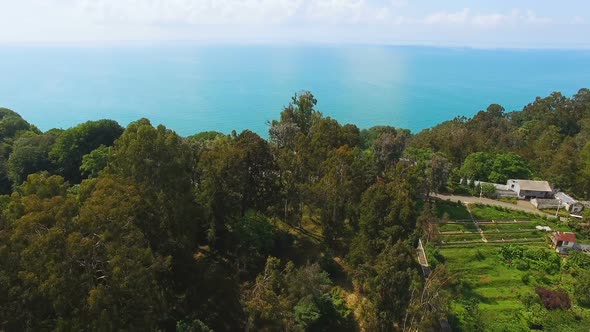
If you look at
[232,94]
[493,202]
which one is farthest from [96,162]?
[232,94]

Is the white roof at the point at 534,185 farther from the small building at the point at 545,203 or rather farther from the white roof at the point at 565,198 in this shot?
Answer: the small building at the point at 545,203

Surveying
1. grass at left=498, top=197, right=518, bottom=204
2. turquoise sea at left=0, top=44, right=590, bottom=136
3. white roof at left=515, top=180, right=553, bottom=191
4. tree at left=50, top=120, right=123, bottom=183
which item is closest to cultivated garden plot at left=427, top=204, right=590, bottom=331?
grass at left=498, top=197, right=518, bottom=204

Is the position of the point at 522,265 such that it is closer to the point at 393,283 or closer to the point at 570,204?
Answer: the point at 570,204

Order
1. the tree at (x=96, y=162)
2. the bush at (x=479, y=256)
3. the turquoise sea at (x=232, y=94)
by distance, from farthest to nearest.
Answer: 1. the turquoise sea at (x=232, y=94)
2. the tree at (x=96, y=162)
3. the bush at (x=479, y=256)

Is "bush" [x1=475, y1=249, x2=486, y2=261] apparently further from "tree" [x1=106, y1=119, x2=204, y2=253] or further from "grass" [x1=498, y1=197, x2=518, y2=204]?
"tree" [x1=106, y1=119, x2=204, y2=253]

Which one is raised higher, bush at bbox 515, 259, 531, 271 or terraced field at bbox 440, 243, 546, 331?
bush at bbox 515, 259, 531, 271

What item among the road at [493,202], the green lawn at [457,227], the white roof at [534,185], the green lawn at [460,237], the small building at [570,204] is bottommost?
the green lawn at [460,237]

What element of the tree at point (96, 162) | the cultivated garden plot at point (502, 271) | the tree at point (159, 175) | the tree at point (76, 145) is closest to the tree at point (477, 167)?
the cultivated garden plot at point (502, 271)
